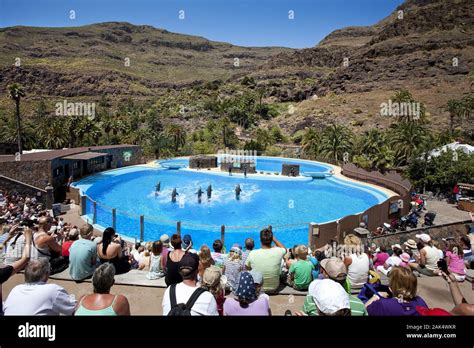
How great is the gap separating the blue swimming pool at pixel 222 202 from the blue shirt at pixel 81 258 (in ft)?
24.6

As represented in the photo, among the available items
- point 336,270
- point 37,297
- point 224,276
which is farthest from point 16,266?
point 336,270

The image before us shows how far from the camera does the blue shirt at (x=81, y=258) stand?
16.8ft

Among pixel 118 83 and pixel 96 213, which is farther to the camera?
pixel 118 83

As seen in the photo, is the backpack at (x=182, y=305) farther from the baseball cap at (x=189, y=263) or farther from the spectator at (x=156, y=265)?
the spectator at (x=156, y=265)

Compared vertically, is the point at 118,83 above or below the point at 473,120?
above

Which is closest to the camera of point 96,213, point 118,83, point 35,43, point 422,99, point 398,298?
point 398,298

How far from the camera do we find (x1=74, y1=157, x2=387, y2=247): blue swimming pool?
14.8 m

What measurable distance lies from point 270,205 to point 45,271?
60.2 feet

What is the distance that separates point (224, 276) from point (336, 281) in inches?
84.2

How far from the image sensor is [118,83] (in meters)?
109

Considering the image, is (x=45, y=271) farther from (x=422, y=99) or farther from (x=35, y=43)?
(x=35, y=43)

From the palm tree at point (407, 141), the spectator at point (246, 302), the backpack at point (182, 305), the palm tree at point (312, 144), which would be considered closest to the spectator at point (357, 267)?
the spectator at point (246, 302)

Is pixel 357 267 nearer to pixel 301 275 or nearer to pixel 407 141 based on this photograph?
pixel 301 275
